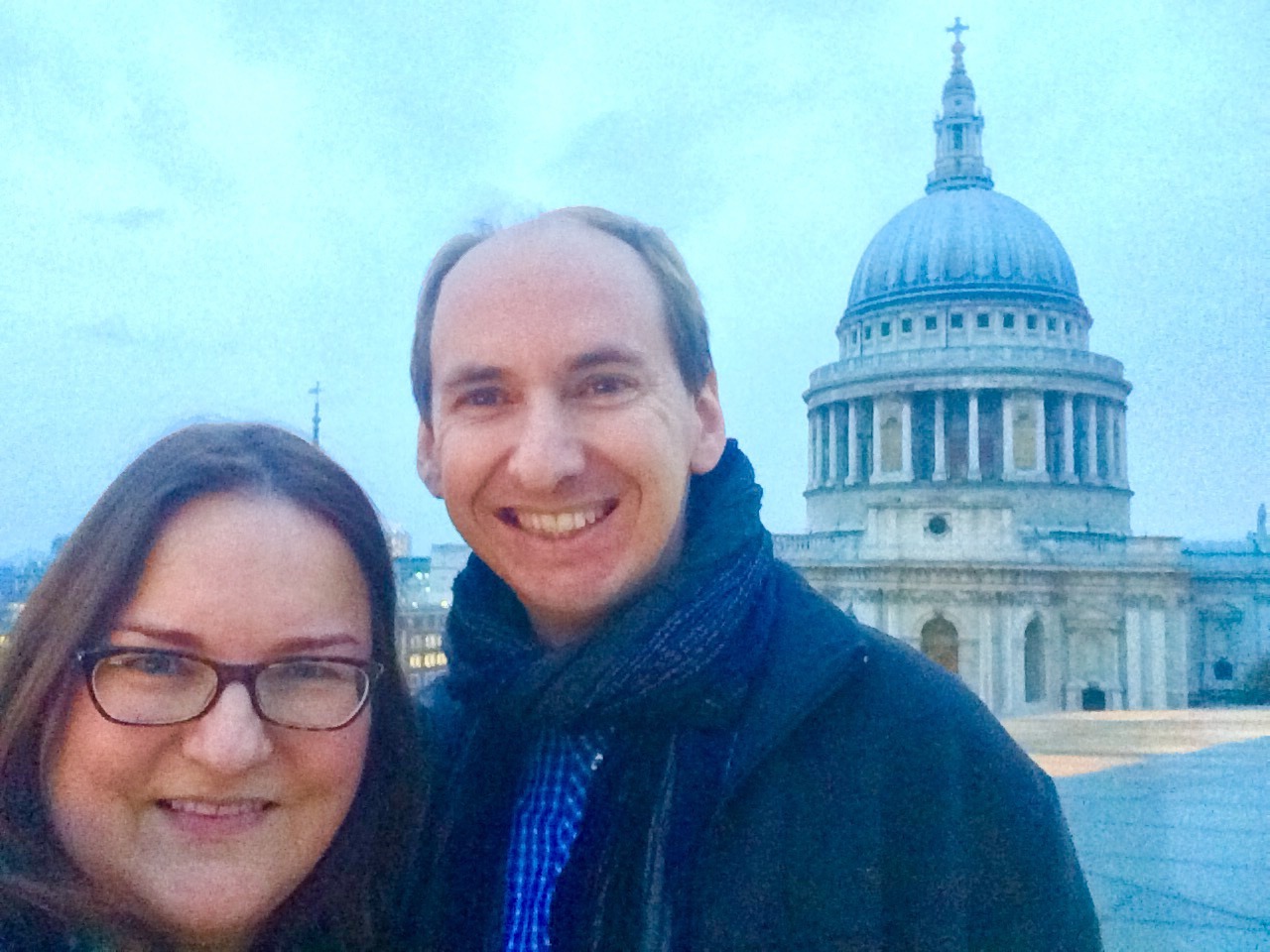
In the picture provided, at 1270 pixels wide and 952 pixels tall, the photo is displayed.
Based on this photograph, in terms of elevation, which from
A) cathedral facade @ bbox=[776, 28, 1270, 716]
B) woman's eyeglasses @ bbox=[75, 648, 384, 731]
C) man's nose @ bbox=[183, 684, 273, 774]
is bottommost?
man's nose @ bbox=[183, 684, 273, 774]

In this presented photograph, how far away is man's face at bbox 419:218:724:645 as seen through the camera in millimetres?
2455

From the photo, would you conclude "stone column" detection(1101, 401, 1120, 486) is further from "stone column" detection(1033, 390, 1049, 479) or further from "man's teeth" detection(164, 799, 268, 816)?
"man's teeth" detection(164, 799, 268, 816)

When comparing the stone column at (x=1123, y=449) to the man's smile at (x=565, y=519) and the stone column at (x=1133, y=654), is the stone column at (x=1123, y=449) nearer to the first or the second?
the stone column at (x=1133, y=654)

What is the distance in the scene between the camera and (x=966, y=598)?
130 ft

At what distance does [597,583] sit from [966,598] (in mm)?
39010

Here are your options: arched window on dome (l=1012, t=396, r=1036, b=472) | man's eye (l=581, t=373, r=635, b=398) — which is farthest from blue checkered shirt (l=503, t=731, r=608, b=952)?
arched window on dome (l=1012, t=396, r=1036, b=472)

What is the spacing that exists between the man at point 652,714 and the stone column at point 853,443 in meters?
47.7

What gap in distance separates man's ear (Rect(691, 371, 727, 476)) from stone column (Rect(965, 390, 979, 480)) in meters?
45.6

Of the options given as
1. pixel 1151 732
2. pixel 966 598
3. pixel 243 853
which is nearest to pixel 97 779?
pixel 243 853

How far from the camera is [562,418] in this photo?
2455 millimetres

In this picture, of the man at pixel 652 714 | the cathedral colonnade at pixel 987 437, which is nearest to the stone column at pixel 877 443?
the cathedral colonnade at pixel 987 437

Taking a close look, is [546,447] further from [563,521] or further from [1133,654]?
[1133,654]

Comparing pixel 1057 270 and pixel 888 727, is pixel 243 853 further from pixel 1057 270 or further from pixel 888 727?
pixel 1057 270

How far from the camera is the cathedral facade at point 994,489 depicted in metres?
39.8
